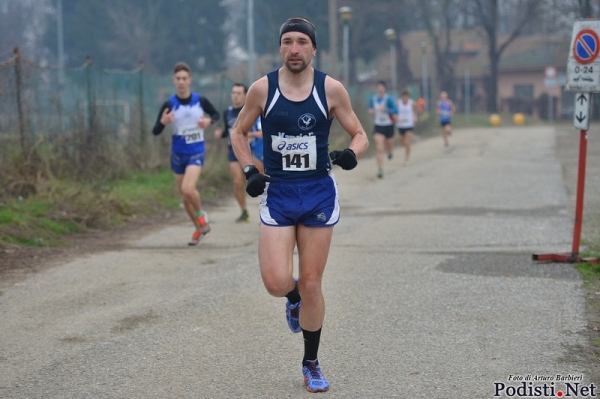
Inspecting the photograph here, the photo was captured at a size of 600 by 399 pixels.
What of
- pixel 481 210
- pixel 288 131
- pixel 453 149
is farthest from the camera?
pixel 453 149

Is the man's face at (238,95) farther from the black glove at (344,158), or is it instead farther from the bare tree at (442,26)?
the bare tree at (442,26)

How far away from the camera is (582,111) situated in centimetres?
880

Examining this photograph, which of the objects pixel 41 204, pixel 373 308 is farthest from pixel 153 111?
pixel 373 308

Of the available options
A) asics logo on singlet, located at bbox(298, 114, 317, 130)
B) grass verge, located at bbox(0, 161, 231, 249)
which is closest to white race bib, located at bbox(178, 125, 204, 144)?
grass verge, located at bbox(0, 161, 231, 249)

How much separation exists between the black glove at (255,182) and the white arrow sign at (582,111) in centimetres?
490

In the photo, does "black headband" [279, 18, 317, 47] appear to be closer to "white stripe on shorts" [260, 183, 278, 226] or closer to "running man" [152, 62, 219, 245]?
"white stripe on shorts" [260, 183, 278, 226]

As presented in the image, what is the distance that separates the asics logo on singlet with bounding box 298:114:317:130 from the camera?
16.5 ft

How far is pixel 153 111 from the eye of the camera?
17812 millimetres

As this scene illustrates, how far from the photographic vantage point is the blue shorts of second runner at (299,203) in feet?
16.5

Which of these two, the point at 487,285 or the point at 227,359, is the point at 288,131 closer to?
the point at 227,359

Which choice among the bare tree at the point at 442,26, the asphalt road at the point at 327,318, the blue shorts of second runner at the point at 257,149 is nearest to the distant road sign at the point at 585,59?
the asphalt road at the point at 327,318

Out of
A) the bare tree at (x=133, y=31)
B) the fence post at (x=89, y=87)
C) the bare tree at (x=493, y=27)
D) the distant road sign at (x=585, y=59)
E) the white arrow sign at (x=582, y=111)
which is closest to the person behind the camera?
the distant road sign at (x=585, y=59)

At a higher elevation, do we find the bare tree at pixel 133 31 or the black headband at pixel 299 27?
the bare tree at pixel 133 31

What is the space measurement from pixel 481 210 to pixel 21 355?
901cm
